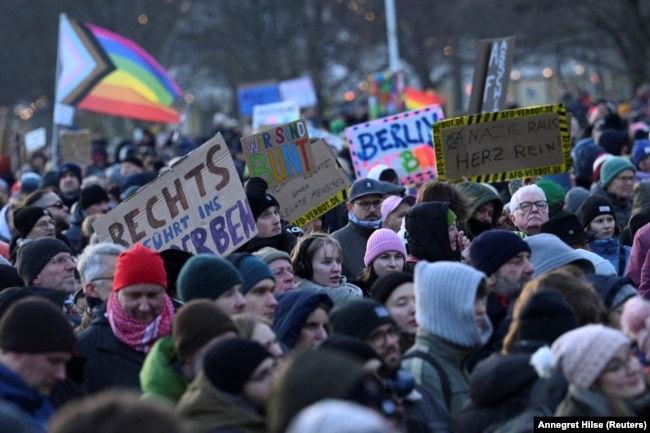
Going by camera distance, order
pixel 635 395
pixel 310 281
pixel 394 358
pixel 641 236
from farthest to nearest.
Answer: pixel 641 236 < pixel 310 281 < pixel 394 358 < pixel 635 395

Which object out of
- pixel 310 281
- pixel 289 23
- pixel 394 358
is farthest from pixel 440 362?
pixel 289 23

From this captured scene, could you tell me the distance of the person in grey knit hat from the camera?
20.4ft

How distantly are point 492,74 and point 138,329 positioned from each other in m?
7.26

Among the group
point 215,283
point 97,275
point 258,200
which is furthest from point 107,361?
point 258,200

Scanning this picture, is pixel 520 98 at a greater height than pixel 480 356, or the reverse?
pixel 480 356

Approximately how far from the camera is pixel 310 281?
336 inches

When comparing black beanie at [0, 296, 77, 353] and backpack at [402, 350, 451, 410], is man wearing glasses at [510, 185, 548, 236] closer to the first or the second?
backpack at [402, 350, 451, 410]

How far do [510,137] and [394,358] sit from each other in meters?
5.68

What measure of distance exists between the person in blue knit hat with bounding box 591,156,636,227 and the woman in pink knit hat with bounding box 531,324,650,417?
6571 mm

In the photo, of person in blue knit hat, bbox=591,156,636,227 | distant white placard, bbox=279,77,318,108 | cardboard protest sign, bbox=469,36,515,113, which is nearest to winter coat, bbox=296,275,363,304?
person in blue knit hat, bbox=591,156,636,227

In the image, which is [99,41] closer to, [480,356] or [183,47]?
[480,356]

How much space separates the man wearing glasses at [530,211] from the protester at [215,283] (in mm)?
3309

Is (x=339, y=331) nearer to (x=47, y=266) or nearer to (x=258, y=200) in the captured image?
(x=47, y=266)

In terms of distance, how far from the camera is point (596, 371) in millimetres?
5309
